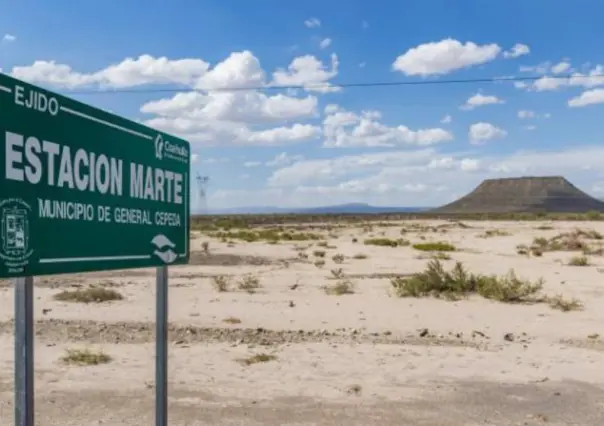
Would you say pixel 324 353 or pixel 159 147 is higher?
pixel 159 147

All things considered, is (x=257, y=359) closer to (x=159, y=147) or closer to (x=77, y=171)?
(x=159, y=147)

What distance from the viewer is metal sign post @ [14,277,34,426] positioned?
3225 mm

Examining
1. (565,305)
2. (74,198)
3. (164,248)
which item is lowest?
(565,305)

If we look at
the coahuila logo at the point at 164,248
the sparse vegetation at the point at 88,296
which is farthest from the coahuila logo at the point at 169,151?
the sparse vegetation at the point at 88,296

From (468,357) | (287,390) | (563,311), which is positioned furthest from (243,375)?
(563,311)

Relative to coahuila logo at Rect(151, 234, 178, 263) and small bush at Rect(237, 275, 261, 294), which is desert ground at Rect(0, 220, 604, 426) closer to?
small bush at Rect(237, 275, 261, 294)

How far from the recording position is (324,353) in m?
9.86

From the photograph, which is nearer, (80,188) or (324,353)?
(80,188)

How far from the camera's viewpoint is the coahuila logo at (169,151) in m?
4.45

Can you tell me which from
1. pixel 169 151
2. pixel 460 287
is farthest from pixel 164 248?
pixel 460 287

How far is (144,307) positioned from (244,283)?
15.3 feet

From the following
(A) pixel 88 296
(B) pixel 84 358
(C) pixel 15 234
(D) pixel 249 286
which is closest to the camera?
(C) pixel 15 234

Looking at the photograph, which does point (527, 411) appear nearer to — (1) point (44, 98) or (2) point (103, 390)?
(2) point (103, 390)

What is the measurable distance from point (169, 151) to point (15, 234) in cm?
164
